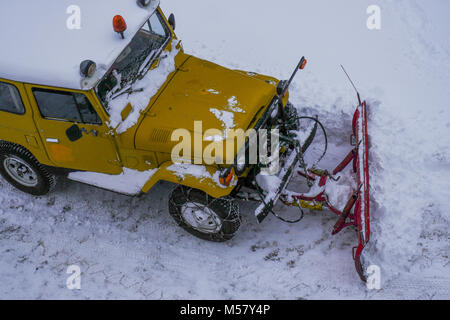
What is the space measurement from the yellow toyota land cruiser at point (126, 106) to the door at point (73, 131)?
0.01 m

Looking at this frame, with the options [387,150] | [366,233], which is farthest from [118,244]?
[387,150]

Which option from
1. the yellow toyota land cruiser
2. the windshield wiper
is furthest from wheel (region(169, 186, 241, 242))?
the windshield wiper

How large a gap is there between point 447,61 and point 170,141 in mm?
5262

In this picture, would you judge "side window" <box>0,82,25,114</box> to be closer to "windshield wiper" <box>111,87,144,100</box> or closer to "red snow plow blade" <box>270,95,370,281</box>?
"windshield wiper" <box>111,87,144,100</box>

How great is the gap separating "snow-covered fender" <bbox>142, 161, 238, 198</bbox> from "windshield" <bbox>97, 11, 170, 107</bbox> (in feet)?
3.41

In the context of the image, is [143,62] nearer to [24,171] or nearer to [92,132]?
[92,132]

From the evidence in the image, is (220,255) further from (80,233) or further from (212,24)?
(212,24)

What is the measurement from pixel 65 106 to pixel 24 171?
158 cm

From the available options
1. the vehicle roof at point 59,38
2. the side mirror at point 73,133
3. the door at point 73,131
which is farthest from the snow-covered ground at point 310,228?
the vehicle roof at point 59,38

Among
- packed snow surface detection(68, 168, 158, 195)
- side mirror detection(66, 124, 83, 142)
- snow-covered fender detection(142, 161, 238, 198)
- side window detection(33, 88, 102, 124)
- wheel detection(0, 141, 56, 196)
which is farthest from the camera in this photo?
wheel detection(0, 141, 56, 196)

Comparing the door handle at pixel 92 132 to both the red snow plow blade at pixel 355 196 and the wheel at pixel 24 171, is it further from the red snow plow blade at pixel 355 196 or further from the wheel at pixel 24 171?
the red snow plow blade at pixel 355 196

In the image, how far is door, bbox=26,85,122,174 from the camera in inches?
194

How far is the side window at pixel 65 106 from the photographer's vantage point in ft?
16.0

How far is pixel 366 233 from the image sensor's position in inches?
175
